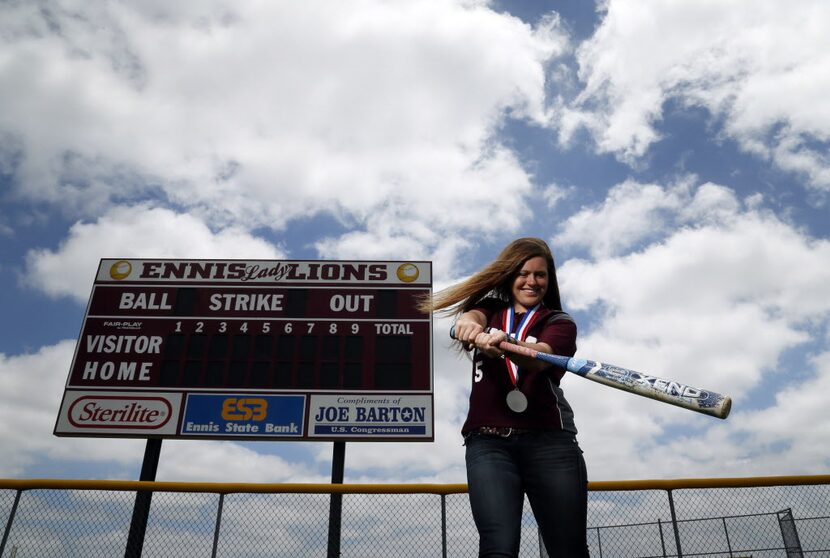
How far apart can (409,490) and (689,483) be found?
2145 millimetres

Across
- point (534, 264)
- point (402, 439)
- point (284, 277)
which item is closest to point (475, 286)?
point (534, 264)

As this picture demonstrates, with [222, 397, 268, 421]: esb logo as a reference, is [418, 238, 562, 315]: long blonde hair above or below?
below

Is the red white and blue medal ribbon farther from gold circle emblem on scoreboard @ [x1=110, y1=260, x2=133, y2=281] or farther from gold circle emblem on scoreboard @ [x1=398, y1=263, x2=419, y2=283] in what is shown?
gold circle emblem on scoreboard @ [x1=110, y1=260, x2=133, y2=281]

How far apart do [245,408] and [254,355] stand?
A: 0.73 meters

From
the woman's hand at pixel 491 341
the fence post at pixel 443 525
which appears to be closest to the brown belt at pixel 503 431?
the woman's hand at pixel 491 341

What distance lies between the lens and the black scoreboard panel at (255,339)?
25.1ft

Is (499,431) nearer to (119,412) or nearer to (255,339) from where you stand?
(255,339)

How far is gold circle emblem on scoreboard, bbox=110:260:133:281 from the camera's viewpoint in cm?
859

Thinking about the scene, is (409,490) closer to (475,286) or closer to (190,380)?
(475,286)

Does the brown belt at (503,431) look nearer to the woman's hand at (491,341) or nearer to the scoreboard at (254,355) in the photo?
the woman's hand at (491,341)

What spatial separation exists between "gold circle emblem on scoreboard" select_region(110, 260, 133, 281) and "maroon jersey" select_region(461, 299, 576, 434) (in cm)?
816

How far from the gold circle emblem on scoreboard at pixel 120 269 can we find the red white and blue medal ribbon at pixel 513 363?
26.6 feet

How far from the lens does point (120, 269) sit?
8.69 m

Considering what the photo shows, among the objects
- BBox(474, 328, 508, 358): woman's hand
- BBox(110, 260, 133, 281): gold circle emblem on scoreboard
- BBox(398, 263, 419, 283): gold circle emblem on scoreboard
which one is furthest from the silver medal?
BBox(110, 260, 133, 281): gold circle emblem on scoreboard
